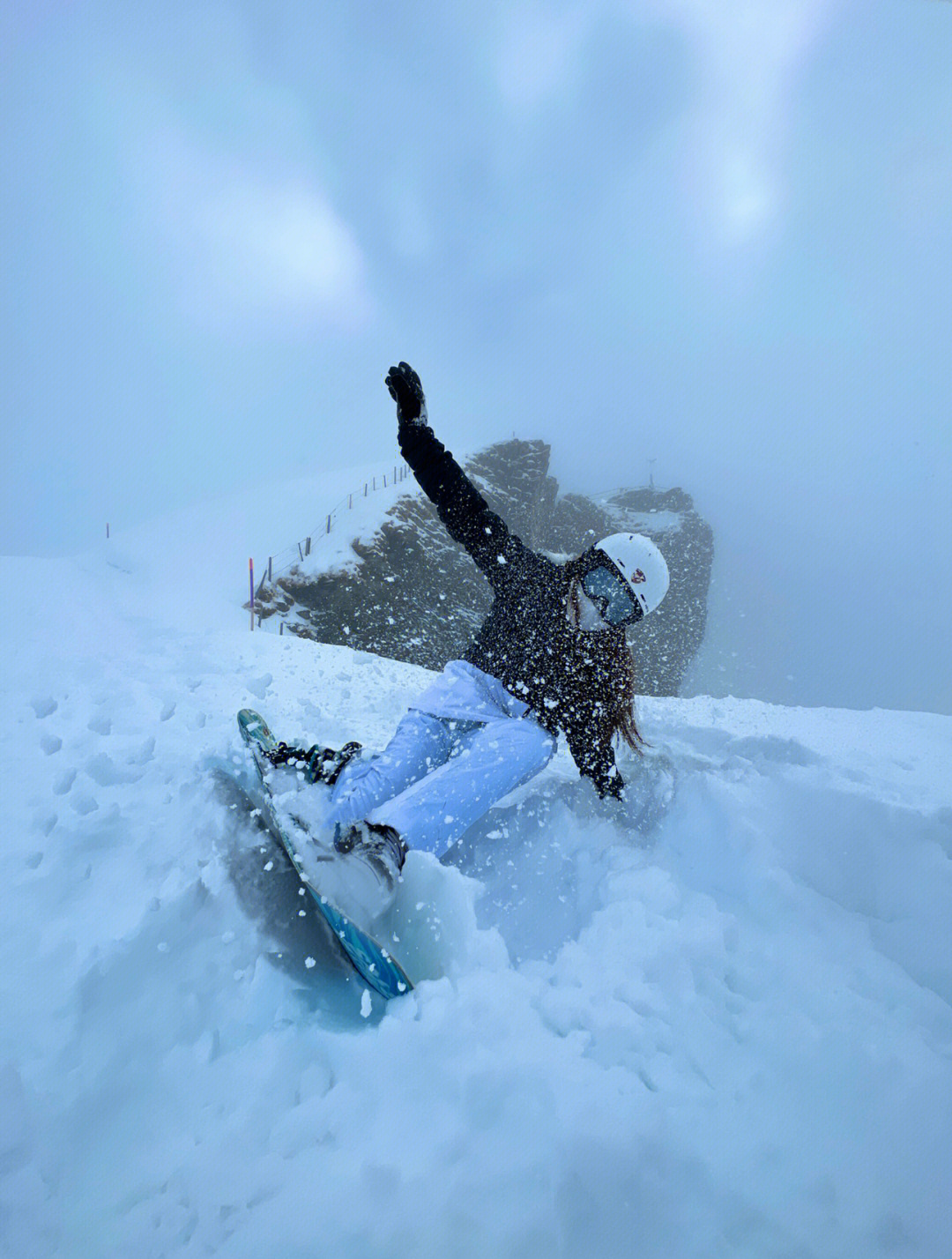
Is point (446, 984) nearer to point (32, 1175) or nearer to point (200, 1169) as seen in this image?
point (200, 1169)

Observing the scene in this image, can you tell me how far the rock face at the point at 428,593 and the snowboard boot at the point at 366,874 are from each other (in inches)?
71.2

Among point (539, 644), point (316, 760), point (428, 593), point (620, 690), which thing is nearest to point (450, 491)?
point (539, 644)

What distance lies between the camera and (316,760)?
2775 millimetres

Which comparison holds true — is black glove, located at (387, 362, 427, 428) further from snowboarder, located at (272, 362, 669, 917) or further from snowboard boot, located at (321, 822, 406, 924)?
snowboard boot, located at (321, 822, 406, 924)

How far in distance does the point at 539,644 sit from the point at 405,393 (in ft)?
5.86

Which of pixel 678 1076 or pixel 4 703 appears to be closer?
pixel 678 1076

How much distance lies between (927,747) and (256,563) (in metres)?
18.3

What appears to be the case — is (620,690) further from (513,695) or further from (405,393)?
(405,393)

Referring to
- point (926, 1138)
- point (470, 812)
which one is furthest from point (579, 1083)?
point (470, 812)

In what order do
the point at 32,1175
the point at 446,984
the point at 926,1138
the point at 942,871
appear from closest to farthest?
the point at 32,1175 < the point at 926,1138 < the point at 446,984 < the point at 942,871

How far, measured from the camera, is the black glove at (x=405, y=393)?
3244 millimetres

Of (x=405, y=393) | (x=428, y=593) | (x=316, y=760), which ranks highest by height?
(x=405, y=393)

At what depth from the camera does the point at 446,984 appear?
1.58 meters

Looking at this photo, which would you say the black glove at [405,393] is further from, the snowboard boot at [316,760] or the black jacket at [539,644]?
the snowboard boot at [316,760]
